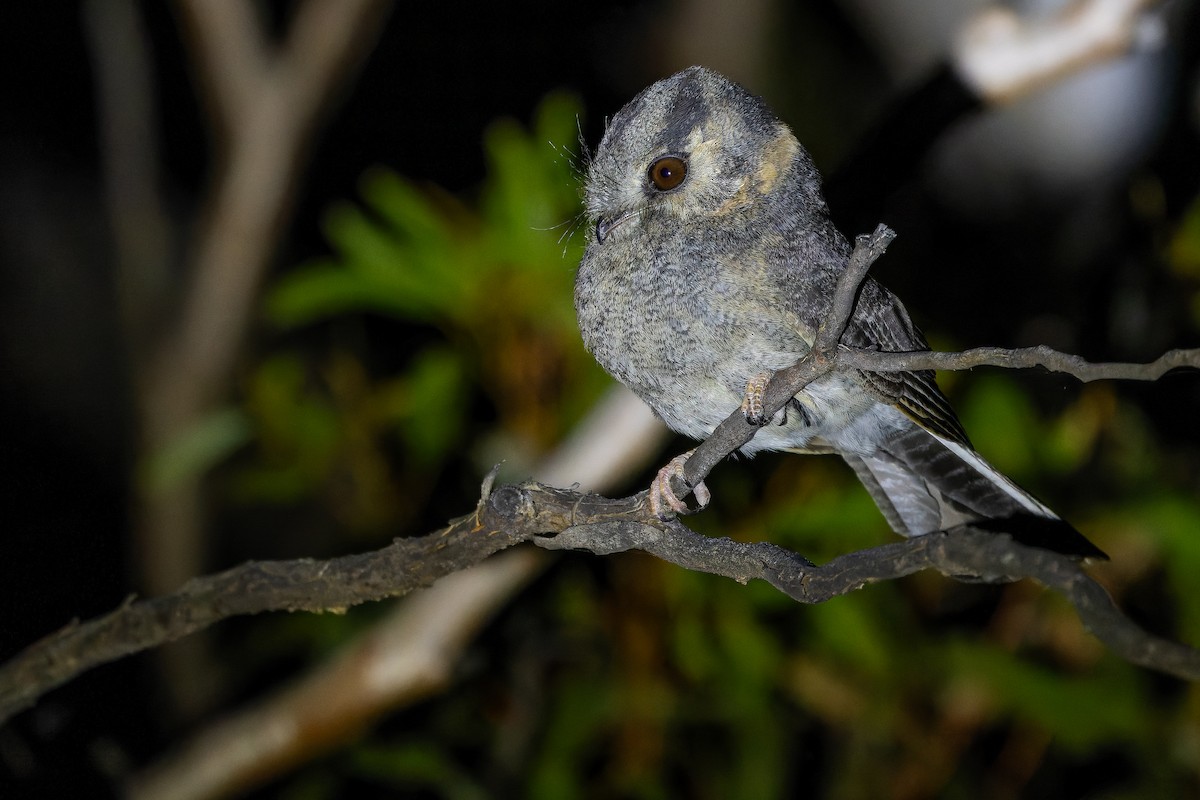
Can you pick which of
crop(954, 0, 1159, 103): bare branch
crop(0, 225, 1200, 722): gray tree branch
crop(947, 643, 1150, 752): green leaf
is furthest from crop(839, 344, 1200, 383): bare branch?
crop(954, 0, 1159, 103): bare branch

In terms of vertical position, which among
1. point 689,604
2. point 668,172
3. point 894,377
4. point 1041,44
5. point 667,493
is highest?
point 1041,44

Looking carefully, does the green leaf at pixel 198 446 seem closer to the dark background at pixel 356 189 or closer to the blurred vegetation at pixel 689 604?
the blurred vegetation at pixel 689 604

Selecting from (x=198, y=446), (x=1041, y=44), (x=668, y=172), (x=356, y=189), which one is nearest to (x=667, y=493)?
(x=668, y=172)

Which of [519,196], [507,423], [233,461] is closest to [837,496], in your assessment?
[507,423]

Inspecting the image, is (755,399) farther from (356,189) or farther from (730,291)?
(356,189)

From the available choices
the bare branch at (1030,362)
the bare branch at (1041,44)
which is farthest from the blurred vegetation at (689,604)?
the bare branch at (1030,362)

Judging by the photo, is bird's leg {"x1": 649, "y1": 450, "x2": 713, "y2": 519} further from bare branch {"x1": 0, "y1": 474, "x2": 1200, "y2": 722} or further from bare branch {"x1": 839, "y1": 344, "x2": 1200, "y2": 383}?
bare branch {"x1": 839, "y1": 344, "x2": 1200, "y2": 383}

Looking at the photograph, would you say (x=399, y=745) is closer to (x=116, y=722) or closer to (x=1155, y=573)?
(x=116, y=722)
